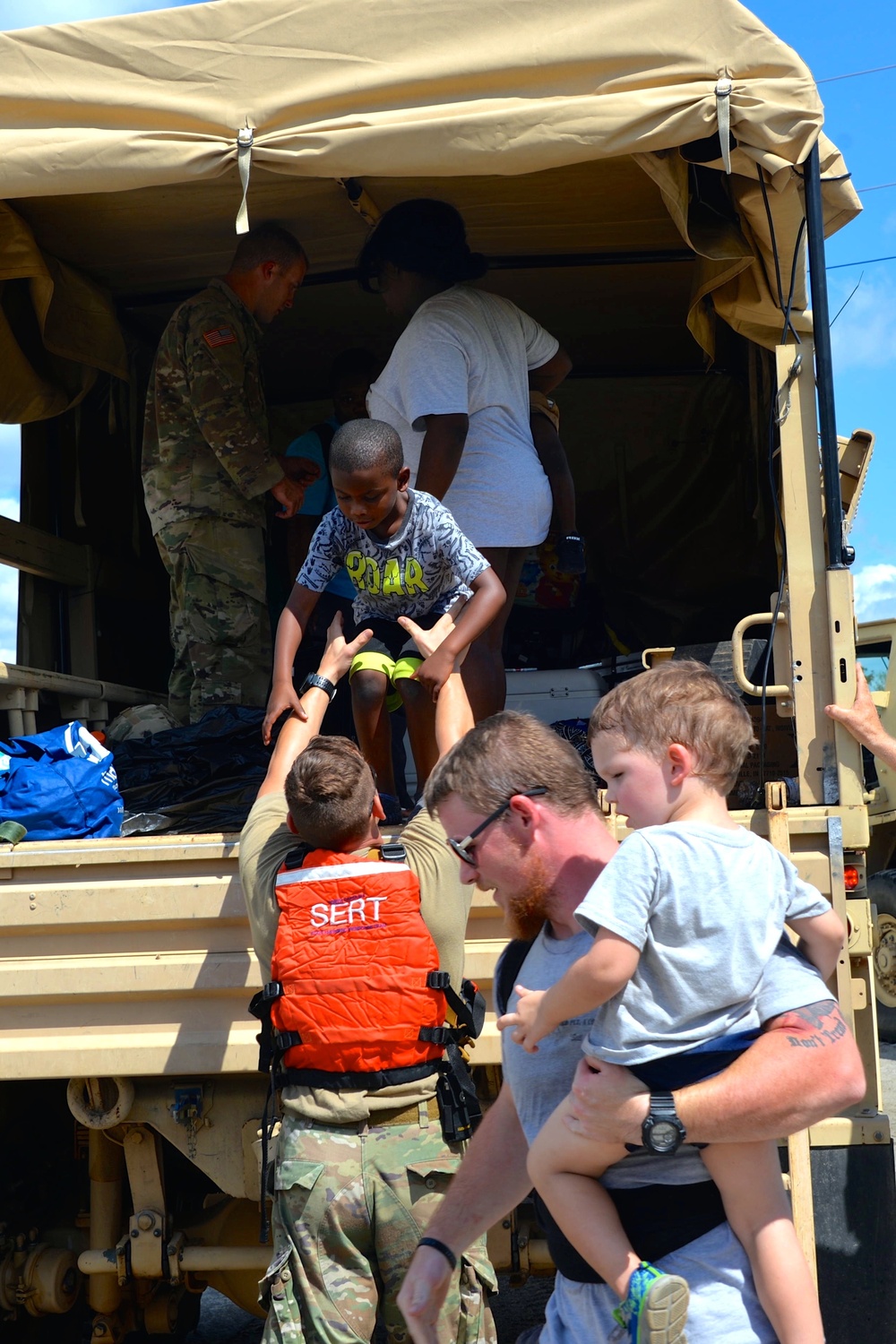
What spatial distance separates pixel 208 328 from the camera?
4566mm

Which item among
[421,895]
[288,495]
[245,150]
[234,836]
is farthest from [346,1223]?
[288,495]

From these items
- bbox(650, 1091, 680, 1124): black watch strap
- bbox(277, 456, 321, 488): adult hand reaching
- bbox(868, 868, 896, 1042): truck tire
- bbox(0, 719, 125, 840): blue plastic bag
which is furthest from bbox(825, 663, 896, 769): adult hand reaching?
bbox(868, 868, 896, 1042): truck tire

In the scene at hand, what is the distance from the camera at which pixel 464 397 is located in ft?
12.9

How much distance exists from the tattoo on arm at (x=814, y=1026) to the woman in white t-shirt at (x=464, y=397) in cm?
204

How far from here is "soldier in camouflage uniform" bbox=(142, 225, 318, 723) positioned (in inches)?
181

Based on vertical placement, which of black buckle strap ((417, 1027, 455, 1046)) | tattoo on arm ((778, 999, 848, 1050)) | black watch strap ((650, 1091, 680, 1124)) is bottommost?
black buckle strap ((417, 1027, 455, 1046))

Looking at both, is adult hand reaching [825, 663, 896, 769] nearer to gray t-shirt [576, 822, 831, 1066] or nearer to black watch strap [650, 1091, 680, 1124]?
gray t-shirt [576, 822, 831, 1066]

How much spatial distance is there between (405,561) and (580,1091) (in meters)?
2.05

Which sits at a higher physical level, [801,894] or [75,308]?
[75,308]

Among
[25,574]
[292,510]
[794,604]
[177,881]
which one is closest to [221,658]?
[292,510]

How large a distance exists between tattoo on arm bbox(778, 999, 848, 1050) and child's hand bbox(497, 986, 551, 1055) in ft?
1.05

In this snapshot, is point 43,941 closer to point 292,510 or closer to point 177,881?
point 177,881

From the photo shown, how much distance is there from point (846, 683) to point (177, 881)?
166 centimetres

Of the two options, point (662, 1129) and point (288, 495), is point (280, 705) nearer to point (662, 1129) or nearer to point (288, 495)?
point (288, 495)
